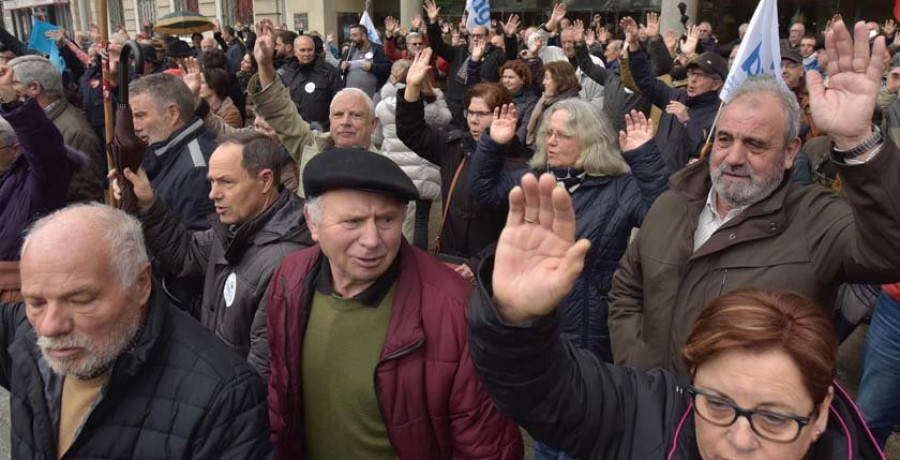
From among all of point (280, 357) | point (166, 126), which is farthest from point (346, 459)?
point (166, 126)

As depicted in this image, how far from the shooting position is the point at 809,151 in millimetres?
3914

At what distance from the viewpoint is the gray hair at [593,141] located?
10.1 feet

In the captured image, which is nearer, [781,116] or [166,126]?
[781,116]

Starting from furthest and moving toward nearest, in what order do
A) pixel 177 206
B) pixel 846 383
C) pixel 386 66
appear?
1. pixel 386 66
2. pixel 846 383
3. pixel 177 206

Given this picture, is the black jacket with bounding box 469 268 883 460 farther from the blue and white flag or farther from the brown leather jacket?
the blue and white flag

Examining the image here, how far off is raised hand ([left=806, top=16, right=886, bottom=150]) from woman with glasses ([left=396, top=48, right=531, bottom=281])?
6.47ft

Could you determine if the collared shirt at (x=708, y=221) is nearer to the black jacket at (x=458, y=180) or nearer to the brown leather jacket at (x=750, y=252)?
the brown leather jacket at (x=750, y=252)

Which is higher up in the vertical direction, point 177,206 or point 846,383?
point 177,206

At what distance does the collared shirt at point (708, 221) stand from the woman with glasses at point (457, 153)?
4.45 ft

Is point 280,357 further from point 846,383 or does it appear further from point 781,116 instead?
point 846,383

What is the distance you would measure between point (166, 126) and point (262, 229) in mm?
1385

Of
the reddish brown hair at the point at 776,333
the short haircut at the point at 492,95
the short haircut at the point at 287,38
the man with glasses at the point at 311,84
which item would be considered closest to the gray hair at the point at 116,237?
the reddish brown hair at the point at 776,333

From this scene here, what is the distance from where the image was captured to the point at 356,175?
2.00 meters

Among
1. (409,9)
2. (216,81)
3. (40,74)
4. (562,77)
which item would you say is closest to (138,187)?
(40,74)
